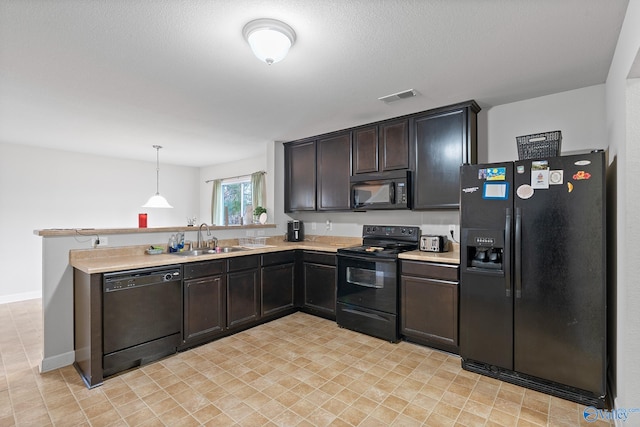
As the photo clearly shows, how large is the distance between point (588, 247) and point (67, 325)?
4182mm

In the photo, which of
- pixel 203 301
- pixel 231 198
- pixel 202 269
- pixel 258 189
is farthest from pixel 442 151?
pixel 231 198

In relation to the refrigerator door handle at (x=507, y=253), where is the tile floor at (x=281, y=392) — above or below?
below

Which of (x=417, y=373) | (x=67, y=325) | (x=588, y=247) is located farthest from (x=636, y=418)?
(x=67, y=325)

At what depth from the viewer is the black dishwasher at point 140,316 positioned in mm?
2447

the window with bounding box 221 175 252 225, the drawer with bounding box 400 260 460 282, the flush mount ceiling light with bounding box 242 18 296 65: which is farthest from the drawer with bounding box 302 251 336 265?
the window with bounding box 221 175 252 225

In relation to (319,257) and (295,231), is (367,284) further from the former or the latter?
(295,231)

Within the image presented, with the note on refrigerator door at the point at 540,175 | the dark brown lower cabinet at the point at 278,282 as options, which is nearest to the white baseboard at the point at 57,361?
the dark brown lower cabinet at the point at 278,282

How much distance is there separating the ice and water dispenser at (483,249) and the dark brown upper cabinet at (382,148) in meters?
1.14

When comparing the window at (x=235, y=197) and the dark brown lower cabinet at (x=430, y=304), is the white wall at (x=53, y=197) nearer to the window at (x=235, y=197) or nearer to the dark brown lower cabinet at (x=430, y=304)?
the window at (x=235, y=197)

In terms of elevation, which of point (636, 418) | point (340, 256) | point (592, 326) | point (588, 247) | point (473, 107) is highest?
point (473, 107)

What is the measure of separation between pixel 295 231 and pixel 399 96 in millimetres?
2498

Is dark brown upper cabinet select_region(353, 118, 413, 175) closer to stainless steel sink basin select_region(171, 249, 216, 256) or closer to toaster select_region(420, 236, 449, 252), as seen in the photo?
toaster select_region(420, 236, 449, 252)

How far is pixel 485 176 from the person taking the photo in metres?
2.55

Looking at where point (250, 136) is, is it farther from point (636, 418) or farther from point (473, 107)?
point (636, 418)
